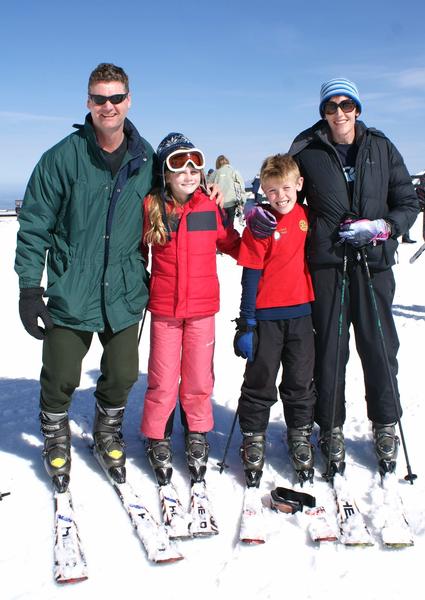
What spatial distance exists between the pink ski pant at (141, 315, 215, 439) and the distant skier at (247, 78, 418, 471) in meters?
0.75

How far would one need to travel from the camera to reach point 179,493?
355cm

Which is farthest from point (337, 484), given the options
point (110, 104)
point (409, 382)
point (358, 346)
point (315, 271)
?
point (110, 104)

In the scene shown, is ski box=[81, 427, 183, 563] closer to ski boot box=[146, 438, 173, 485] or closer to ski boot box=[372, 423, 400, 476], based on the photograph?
ski boot box=[146, 438, 173, 485]

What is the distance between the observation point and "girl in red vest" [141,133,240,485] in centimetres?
342

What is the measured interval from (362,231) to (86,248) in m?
1.68

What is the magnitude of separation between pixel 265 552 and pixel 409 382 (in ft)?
10.4

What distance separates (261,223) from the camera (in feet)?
11.0

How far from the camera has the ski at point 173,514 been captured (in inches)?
121

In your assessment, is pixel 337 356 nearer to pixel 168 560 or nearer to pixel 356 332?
pixel 356 332

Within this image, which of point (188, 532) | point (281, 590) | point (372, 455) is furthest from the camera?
point (372, 455)

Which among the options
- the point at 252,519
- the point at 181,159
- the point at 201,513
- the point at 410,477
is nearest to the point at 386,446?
the point at 410,477

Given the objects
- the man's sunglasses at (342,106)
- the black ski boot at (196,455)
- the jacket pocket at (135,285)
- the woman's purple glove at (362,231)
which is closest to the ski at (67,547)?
the black ski boot at (196,455)

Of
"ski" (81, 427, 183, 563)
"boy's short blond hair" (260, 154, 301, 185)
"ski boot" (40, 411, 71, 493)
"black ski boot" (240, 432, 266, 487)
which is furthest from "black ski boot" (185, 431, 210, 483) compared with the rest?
"boy's short blond hair" (260, 154, 301, 185)

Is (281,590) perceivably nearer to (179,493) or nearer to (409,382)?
(179,493)
